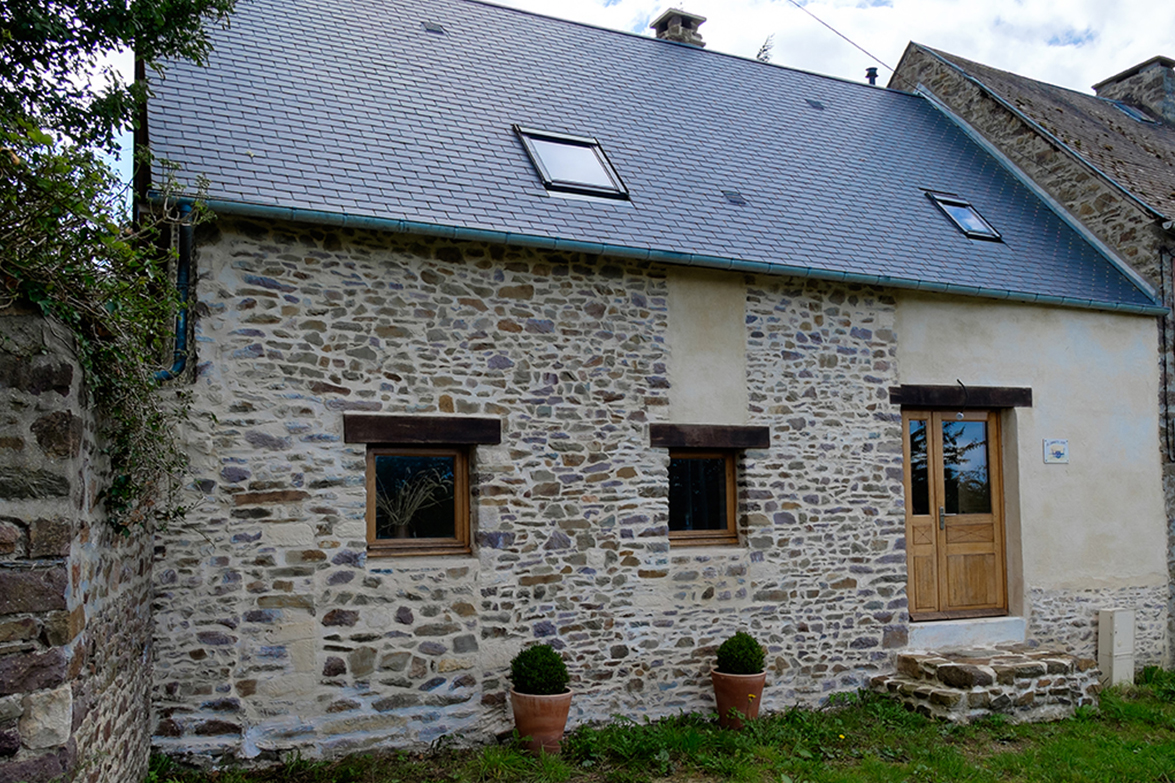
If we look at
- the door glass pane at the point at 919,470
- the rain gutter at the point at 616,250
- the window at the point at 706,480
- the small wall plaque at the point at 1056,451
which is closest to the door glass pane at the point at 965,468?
the door glass pane at the point at 919,470

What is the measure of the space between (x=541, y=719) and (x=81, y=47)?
4.78 meters

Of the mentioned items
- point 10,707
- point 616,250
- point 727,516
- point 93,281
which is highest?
point 616,250

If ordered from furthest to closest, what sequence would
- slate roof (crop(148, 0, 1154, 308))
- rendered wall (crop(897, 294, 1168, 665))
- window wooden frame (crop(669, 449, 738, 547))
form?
rendered wall (crop(897, 294, 1168, 665)) < window wooden frame (crop(669, 449, 738, 547)) < slate roof (crop(148, 0, 1154, 308))

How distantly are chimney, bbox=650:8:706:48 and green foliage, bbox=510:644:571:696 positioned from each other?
8.35 metres

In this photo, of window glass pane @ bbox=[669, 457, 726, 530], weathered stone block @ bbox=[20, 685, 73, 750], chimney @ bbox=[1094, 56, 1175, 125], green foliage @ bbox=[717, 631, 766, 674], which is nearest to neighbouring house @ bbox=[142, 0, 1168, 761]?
window glass pane @ bbox=[669, 457, 726, 530]

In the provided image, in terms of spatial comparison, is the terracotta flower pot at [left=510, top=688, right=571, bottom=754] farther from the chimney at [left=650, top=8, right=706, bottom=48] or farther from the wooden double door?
the chimney at [left=650, top=8, right=706, bottom=48]

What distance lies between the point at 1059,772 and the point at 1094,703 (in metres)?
1.77

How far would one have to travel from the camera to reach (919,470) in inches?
324

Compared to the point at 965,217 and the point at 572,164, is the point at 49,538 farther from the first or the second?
the point at 965,217

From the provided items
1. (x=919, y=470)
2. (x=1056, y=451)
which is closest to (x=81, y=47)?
(x=919, y=470)

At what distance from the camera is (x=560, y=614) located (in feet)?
21.3

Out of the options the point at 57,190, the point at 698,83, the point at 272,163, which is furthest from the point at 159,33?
the point at 698,83

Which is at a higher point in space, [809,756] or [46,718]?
[46,718]

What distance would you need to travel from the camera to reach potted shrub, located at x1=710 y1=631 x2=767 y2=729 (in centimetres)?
664
